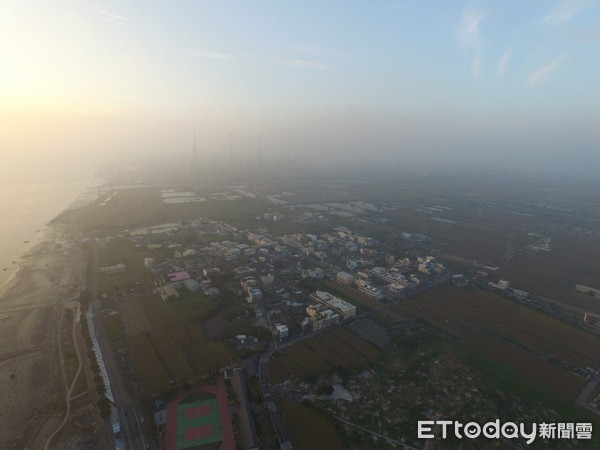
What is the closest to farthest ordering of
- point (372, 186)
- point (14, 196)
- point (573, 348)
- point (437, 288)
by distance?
1. point (573, 348)
2. point (437, 288)
3. point (14, 196)
4. point (372, 186)

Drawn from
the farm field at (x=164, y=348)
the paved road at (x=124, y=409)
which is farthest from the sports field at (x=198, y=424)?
the farm field at (x=164, y=348)

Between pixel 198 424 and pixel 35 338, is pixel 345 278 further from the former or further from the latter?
pixel 35 338

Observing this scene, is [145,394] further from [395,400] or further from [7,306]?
[7,306]

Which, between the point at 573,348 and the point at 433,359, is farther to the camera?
the point at 573,348

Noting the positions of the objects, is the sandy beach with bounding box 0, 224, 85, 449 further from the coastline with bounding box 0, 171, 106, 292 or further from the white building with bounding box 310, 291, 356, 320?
the white building with bounding box 310, 291, 356, 320

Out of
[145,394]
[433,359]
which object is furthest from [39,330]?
[433,359]

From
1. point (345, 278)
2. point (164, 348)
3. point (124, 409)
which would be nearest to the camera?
point (124, 409)

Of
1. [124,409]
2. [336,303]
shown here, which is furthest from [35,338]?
[336,303]

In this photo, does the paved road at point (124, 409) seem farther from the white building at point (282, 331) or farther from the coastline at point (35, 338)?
the white building at point (282, 331)
